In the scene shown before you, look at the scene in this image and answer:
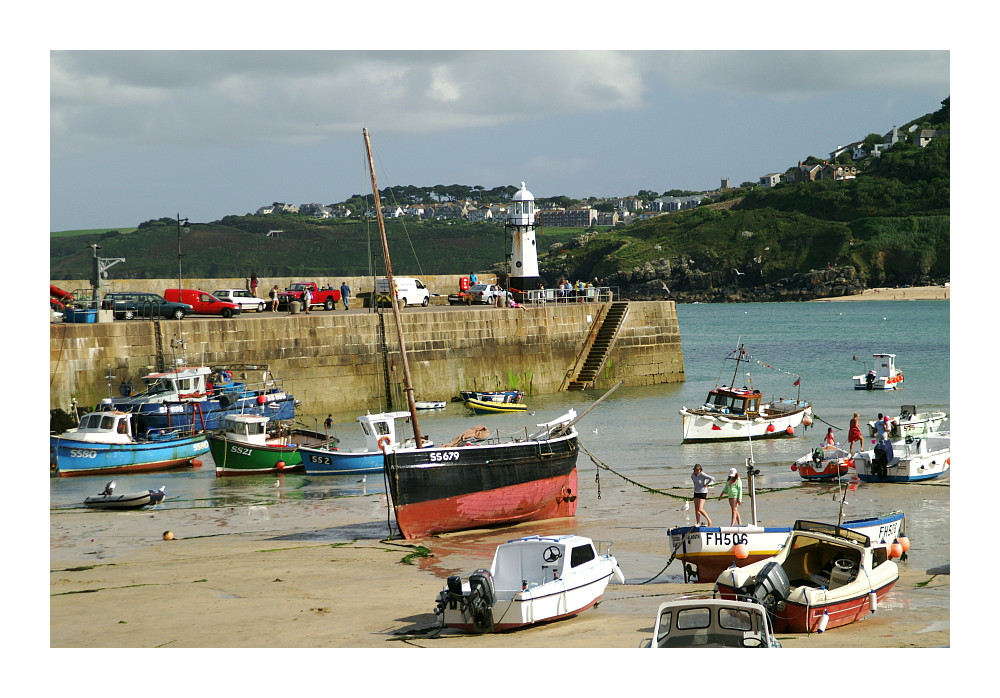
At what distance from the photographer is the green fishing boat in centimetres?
2472

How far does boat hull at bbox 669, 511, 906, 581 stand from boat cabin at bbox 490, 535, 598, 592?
6.27 feet

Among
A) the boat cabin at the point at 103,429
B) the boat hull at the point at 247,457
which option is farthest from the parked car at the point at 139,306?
the boat hull at the point at 247,457

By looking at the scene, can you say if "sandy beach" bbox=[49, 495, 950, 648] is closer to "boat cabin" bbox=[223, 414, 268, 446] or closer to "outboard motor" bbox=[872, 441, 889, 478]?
"boat cabin" bbox=[223, 414, 268, 446]

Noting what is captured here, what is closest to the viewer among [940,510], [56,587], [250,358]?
[56,587]

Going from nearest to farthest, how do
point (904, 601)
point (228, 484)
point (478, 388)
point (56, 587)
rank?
point (904, 601) < point (56, 587) < point (228, 484) < point (478, 388)

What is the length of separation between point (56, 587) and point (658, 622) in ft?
30.0

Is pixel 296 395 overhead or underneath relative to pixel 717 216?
underneath

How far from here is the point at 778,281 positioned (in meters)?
135

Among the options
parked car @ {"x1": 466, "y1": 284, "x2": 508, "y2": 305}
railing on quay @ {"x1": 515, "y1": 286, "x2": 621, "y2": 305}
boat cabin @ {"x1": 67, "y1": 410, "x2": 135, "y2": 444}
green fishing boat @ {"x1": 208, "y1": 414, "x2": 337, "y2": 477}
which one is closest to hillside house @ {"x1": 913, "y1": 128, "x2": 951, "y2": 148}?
railing on quay @ {"x1": 515, "y1": 286, "x2": 621, "y2": 305}

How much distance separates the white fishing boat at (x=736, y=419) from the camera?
29375 millimetres

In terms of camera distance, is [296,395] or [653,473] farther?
[296,395]

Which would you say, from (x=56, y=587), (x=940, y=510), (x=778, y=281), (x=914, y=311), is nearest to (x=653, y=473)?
(x=940, y=510)
